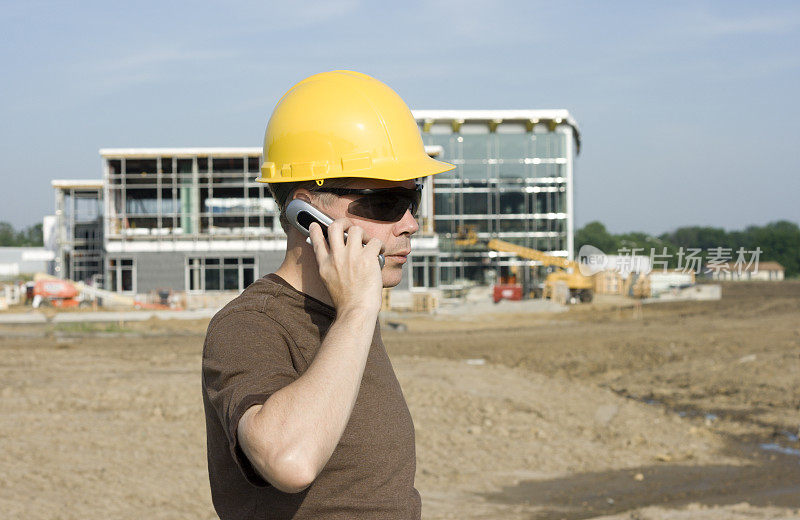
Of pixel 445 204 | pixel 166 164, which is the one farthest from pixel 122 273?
pixel 445 204

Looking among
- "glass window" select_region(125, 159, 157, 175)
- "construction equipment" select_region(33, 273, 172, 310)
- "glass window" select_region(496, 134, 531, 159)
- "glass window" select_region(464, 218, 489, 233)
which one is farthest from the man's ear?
"glass window" select_region(496, 134, 531, 159)

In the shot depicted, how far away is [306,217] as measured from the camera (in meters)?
2.08

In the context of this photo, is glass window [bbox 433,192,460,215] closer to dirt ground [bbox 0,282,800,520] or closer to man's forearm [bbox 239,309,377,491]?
dirt ground [bbox 0,282,800,520]

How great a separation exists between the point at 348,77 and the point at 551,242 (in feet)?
155

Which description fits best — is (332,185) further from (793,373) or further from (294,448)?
(793,373)

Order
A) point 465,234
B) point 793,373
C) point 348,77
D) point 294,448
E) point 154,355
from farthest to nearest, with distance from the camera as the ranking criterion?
point 465,234 < point 154,355 < point 793,373 < point 348,77 < point 294,448

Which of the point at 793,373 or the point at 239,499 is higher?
the point at 239,499

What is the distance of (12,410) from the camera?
11953 millimetres

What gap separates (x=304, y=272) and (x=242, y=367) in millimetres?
410

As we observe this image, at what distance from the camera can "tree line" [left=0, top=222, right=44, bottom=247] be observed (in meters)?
124

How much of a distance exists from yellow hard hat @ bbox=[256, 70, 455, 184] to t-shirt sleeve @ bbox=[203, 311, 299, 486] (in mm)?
436

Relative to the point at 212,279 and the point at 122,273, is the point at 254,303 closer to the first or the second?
the point at 212,279

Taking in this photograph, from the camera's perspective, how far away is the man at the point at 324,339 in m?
1.67

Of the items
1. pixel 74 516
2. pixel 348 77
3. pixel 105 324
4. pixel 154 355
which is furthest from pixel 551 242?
pixel 348 77
